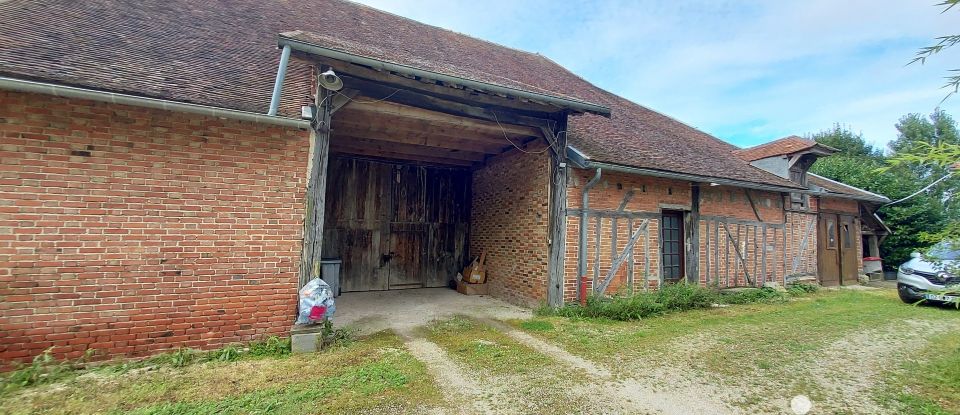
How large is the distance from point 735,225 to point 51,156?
435 inches

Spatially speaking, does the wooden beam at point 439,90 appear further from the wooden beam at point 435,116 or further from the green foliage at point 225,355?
the green foliage at point 225,355

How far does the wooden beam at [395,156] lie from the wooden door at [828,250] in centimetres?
→ 991

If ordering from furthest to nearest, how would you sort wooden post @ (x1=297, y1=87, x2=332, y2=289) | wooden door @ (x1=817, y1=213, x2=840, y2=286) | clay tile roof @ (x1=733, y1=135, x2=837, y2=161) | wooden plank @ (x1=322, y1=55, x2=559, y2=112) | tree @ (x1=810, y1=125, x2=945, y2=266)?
tree @ (x1=810, y1=125, x2=945, y2=266) < wooden door @ (x1=817, y1=213, x2=840, y2=286) < clay tile roof @ (x1=733, y1=135, x2=837, y2=161) < wooden plank @ (x1=322, y1=55, x2=559, y2=112) < wooden post @ (x1=297, y1=87, x2=332, y2=289)

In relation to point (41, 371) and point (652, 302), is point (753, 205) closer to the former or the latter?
point (652, 302)

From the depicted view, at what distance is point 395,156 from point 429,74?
4.13m

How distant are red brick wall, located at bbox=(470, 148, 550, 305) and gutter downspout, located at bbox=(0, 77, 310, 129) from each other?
13.2 feet

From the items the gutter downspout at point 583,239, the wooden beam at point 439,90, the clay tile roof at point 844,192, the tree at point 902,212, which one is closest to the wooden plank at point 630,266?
the gutter downspout at point 583,239

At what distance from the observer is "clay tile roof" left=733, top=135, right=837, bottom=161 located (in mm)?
9814

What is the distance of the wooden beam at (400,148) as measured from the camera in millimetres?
7270

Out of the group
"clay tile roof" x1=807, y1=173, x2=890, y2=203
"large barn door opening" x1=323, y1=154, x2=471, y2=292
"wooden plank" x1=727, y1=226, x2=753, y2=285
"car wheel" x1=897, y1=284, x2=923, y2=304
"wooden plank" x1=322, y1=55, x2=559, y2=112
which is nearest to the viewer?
"wooden plank" x1=322, y1=55, x2=559, y2=112

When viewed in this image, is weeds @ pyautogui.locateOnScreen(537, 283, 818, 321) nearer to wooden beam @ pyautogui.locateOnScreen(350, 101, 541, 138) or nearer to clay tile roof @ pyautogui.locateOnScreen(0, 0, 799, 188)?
clay tile roof @ pyautogui.locateOnScreen(0, 0, 799, 188)

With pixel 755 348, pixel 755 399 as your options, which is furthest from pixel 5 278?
pixel 755 348

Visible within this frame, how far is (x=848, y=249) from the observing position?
1142cm

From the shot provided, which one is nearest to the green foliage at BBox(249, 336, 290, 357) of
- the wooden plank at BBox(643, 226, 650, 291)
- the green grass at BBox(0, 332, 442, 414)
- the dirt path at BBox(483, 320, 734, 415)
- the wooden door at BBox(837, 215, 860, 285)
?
the green grass at BBox(0, 332, 442, 414)
